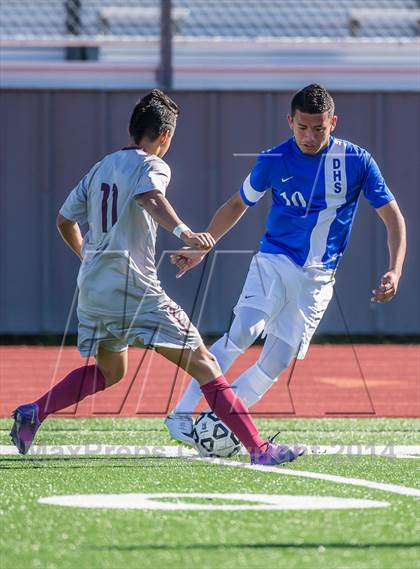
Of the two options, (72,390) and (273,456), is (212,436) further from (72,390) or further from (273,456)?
(72,390)

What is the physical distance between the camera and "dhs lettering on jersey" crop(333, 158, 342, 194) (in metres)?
6.06

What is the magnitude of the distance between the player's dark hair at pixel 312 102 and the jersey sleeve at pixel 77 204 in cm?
107

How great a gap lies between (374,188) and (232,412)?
137cm

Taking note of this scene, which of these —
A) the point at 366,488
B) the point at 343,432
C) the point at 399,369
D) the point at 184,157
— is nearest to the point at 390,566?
the point at 366,488

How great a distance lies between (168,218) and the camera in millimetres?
5160

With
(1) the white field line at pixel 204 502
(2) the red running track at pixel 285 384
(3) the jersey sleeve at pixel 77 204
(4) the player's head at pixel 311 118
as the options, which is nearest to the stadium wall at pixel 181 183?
(2) the red running track at pixel 285 384

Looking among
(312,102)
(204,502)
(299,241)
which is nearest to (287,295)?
(299,241)

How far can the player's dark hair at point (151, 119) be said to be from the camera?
5.54 metres

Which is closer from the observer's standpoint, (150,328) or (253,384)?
(150,328)

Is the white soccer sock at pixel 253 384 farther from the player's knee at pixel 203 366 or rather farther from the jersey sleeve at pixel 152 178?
the jersey sleeve at pixel 152 178

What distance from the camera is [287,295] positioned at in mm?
6086

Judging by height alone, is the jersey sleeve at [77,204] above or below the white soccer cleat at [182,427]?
above

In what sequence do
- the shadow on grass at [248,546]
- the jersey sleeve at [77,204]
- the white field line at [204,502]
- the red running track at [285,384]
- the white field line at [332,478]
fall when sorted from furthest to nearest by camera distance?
the red running track at [285,384] → the jersey sleeve at [77,204] → the white field line at [332,478] → the white field line at [204,502] → the shadow on grass at [248,546]

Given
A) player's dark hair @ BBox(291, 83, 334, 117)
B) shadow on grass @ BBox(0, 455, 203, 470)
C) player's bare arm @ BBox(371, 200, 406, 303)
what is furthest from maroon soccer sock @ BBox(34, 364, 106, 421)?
player's dark hair @ BBox(291, 83, 334, 117)
